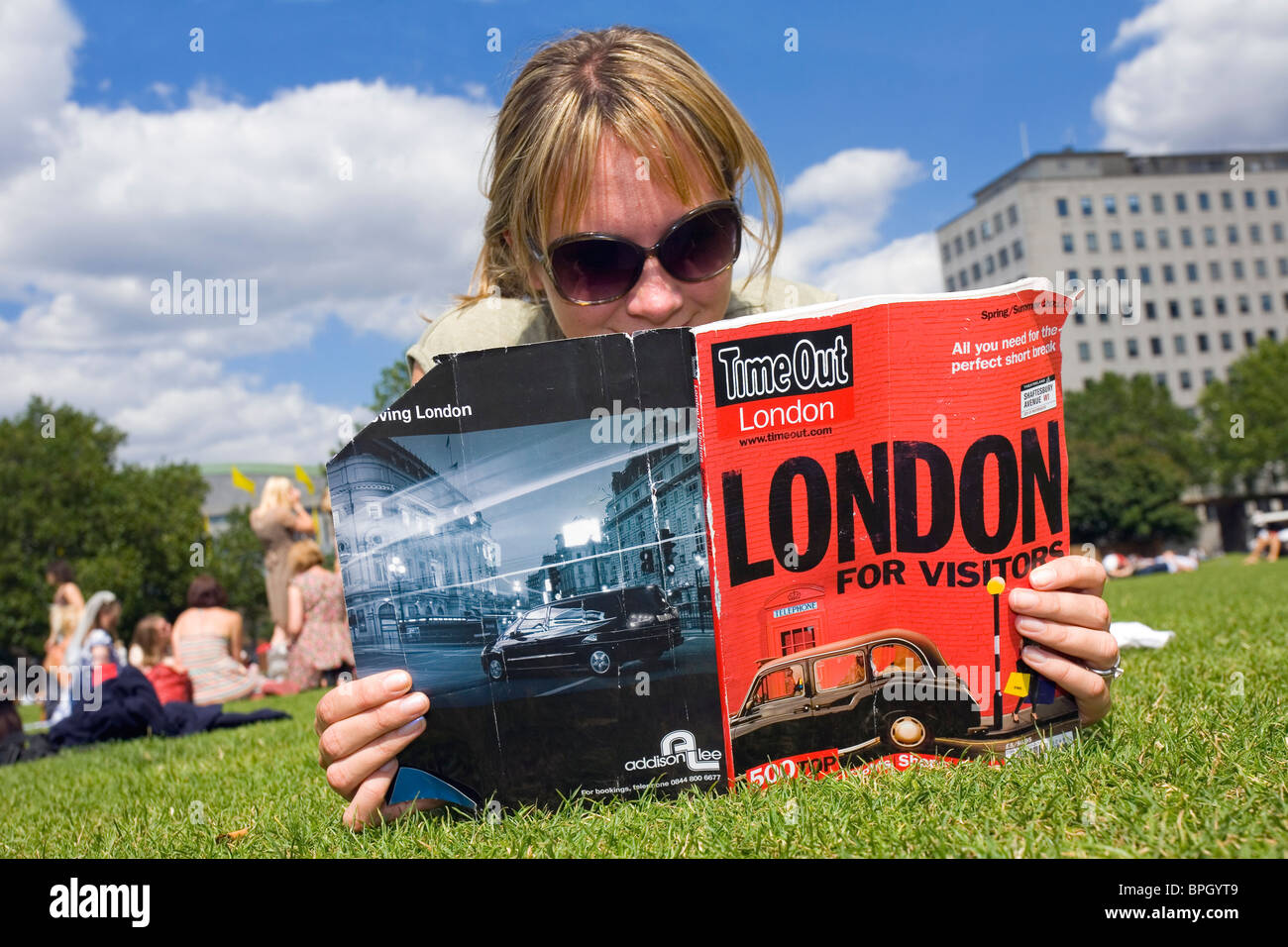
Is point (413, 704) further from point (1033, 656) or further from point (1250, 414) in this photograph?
point (1250, 414)

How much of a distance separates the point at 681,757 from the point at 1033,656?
0.72 m

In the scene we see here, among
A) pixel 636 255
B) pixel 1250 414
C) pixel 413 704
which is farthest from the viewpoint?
pixel 1250 414

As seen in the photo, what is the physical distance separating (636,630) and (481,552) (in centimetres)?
32

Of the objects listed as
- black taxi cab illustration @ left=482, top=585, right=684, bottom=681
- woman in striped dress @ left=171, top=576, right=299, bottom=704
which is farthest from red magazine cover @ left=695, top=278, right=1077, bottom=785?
woman in striped dress @ left=171, top=576, right=299, bottom=704

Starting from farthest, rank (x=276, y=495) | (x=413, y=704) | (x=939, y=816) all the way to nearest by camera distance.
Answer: (x=276, y=495) < (x=413, y=704) < (x=939, y=816)

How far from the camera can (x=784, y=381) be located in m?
1.81

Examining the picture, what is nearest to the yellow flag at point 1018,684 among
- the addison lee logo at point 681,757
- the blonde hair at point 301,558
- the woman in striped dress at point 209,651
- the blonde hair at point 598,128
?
the addison lee logo at point 681,757

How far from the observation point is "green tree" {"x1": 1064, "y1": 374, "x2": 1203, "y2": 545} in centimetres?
5488

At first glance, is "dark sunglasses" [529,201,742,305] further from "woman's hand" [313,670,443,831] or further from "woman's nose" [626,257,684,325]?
"woman's hand" [313,670,443,831]

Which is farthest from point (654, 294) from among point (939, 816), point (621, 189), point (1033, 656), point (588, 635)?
point (939, 816)

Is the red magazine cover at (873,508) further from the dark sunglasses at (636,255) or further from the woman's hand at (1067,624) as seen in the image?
the dark sunglasses at (636,255)

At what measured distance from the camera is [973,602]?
1816 mm

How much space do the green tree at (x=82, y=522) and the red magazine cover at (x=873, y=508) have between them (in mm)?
39616

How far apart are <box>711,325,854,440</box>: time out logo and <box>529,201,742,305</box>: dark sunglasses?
64cm
